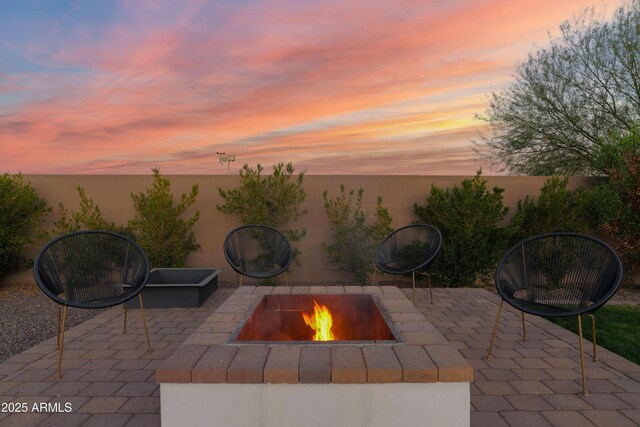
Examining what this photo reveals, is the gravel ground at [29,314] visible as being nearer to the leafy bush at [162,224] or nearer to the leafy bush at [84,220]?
the leafy bush at [162,224]

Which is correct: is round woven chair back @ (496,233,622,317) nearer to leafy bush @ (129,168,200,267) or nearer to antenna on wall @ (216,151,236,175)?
leafy bush @ (129,168,200,267)

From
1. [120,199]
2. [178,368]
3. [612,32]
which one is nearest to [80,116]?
[120,199]

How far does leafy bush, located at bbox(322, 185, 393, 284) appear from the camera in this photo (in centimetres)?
586

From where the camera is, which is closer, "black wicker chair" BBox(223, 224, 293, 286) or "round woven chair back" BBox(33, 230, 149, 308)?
"round woven chair back" BBox(33, 230, 149, 308)

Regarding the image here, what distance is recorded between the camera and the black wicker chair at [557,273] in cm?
281

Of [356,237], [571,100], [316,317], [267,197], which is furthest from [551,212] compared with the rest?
[571,100]

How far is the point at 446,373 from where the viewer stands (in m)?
1.74

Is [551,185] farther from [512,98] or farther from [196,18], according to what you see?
[196,18]

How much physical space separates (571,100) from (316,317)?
9147mm

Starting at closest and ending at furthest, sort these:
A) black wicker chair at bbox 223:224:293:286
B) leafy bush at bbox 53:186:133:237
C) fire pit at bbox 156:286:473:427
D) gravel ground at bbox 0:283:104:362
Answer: fire pit at bbox 156:286:473:427
gravel ground at bbox 0:283:104:362
black wicker chair at bbox 223:224:293:286
leafy bush at bbox 53:186:133:237

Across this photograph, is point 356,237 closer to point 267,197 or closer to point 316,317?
point 267,197

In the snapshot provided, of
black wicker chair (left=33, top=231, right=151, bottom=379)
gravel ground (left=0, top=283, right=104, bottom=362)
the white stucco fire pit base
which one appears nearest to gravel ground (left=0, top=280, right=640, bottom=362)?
gravel ground (left=0, top=283, right=104, bottom=362)

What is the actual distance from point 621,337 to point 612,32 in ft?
26.1

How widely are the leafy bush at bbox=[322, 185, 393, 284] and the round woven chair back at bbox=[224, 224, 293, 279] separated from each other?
49.8 inches
